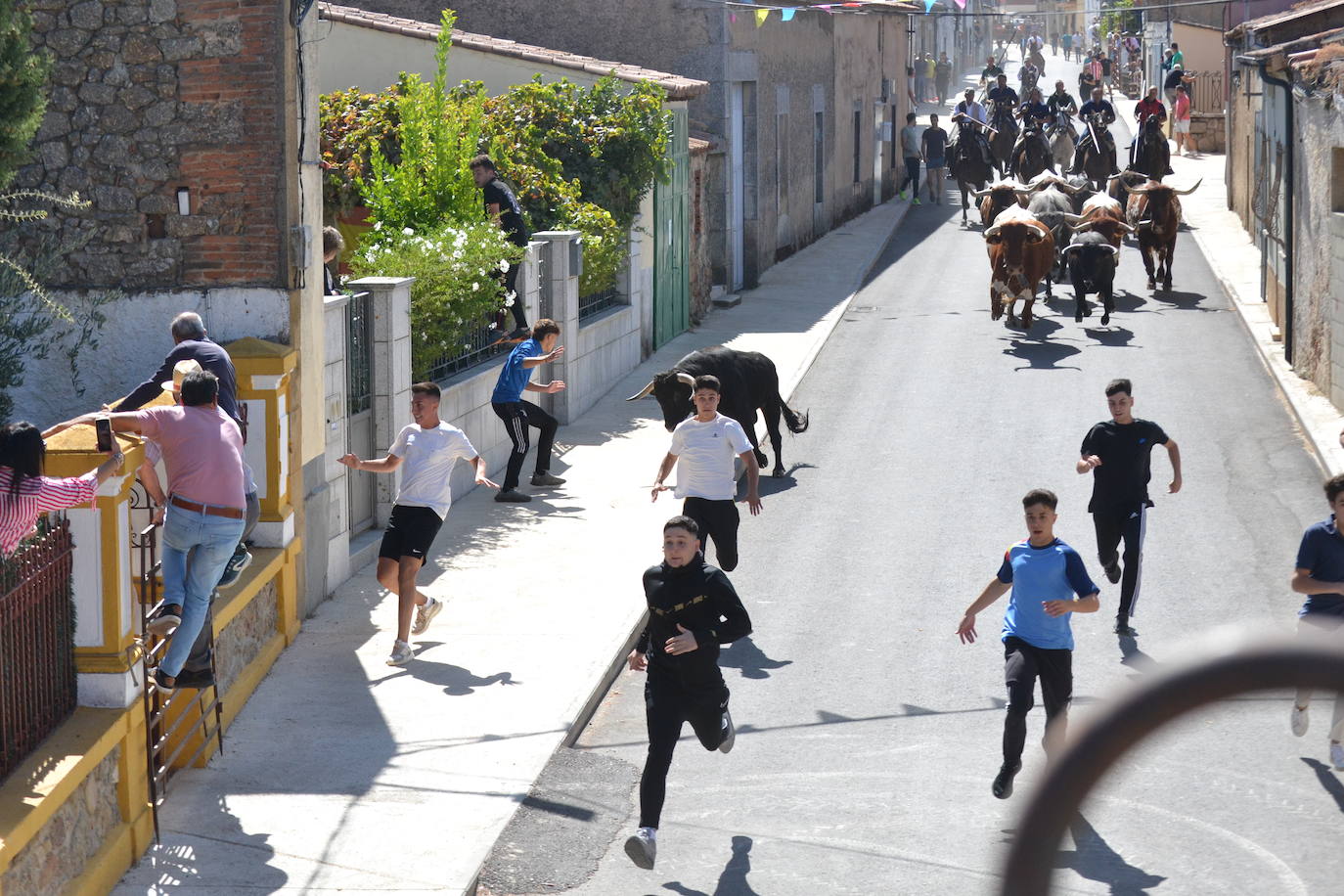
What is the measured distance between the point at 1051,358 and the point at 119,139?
14.4m

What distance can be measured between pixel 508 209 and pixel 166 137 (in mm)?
6519

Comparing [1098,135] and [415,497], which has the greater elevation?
[1098,135]

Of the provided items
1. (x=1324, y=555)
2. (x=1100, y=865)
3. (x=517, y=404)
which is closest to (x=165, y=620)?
(x=1100, y=865)

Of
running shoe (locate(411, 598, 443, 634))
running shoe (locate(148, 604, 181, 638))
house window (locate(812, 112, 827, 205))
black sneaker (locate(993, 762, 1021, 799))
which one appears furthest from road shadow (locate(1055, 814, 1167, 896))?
house window (locate(812, 112, 827, 205))

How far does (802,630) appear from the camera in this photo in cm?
1205

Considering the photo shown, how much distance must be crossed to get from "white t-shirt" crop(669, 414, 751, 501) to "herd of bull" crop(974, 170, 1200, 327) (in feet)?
47.8

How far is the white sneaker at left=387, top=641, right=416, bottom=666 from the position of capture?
11.0 m

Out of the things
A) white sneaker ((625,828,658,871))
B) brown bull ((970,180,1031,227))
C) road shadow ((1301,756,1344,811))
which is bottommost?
white sneaker ((625,828,658,871))

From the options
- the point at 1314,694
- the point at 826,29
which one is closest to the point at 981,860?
the point at 1314,694

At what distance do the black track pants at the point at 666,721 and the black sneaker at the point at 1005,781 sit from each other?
1.37 m

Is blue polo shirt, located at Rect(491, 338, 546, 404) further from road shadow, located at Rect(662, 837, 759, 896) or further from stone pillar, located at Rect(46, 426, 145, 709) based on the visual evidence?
road shadow, located at Rect(662, 837, 759, 896)

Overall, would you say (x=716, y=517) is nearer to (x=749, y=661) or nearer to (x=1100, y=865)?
(x=749, y=661)

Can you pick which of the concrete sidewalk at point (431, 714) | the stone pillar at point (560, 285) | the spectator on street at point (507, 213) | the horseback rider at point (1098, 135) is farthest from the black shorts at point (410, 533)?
the horseback rider at point (1098, 135)

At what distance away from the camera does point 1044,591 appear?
856cm
